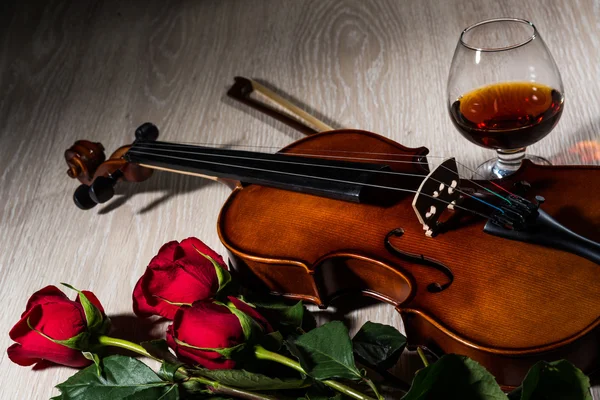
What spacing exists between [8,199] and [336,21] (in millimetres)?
718

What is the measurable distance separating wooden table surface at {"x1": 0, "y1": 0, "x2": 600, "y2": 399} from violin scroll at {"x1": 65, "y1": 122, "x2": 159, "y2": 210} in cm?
5

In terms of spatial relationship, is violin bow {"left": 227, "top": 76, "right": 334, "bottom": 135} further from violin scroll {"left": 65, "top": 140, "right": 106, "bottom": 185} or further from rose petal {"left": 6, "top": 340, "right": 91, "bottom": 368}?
rose petal {"left": 6, "top": 340, "right": 91, "bottom": 368}

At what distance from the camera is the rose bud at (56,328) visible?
69 centimetres

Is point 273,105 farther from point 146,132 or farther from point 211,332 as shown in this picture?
point 211,332

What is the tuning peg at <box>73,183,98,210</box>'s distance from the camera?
3.48ft

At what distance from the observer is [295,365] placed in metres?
0.60

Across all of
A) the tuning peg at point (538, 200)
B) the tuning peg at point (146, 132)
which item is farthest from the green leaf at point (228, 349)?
the tuning peg at point (146, 132)

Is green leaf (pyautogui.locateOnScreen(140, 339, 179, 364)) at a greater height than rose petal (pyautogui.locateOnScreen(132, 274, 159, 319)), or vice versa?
green leaf (pyautogui.locateOnScreen(140, 339, 179, 364))

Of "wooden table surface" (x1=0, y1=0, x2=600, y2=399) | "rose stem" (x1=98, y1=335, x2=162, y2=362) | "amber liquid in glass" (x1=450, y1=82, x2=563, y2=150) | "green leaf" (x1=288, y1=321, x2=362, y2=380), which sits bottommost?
"wooden table surface" (x1=0, y1=0, x2=600, y2=399)

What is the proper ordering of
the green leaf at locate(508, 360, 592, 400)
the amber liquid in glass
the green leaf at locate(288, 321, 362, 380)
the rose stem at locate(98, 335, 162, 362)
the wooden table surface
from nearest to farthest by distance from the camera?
the green leaf at locate(508, 360, 592, 400) < the green leaf at locate(288, 321, 362, 380) < the rose stem at locate(98, 335, 162, 362) < the amber liquid in glass < the wooden table surface

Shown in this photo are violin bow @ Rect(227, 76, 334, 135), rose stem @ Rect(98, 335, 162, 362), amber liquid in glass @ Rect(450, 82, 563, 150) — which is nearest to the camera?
rose stem @ Rect(98, 335, 162, 362)

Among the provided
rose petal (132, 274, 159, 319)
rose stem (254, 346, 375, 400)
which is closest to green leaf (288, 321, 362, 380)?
rose stem (254, 346, 375, 400)

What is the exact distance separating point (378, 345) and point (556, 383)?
243mm

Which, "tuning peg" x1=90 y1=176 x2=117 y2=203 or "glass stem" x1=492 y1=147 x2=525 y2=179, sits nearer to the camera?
"glass stem" x1=492 y1=147 x2=525 y2=179
